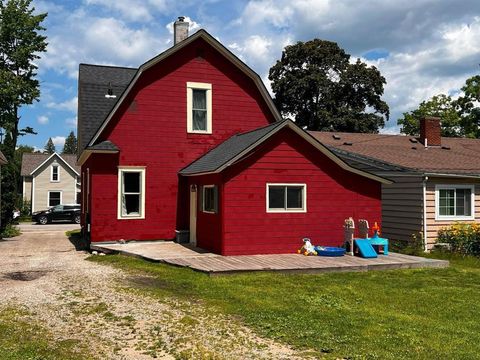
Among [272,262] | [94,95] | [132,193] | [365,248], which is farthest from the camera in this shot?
[94,95]

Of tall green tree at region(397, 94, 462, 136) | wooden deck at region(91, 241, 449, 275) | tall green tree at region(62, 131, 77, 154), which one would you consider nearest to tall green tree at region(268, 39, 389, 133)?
tall green tree at region(397, 94, 462, 136)

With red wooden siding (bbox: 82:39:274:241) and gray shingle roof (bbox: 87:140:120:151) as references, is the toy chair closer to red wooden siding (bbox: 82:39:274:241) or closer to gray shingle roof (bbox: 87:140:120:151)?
red wooden siding (bbox: 82:39:274:241)

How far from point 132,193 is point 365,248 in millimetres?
8358

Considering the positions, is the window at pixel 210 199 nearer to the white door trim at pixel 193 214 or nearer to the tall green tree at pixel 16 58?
the white door trim at pixel 193 214

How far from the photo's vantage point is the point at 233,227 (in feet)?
46.8

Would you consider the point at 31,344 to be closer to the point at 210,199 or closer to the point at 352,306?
the point at 352,306

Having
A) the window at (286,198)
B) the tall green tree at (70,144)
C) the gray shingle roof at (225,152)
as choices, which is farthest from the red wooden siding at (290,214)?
the tall green tree at (70,144)

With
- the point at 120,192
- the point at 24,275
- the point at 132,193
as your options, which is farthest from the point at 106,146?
the point at 24,275

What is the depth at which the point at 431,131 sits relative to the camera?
2391 cm

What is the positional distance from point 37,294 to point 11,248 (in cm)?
1041

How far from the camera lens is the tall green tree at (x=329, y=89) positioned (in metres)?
45.4

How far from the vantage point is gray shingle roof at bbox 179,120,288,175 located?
47.4 feet

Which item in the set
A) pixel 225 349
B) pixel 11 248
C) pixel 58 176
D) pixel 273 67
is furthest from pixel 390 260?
pixel 58 176

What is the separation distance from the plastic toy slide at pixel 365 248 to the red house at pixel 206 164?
127 cm
